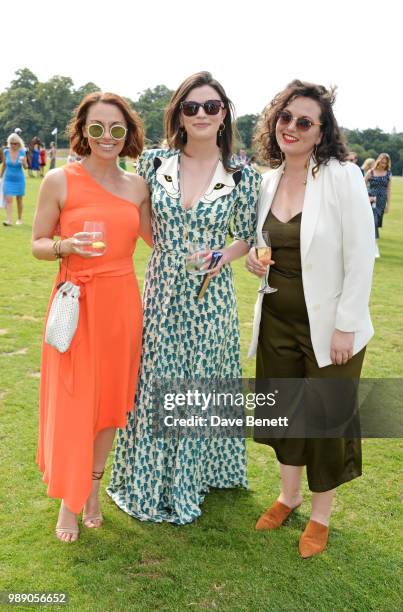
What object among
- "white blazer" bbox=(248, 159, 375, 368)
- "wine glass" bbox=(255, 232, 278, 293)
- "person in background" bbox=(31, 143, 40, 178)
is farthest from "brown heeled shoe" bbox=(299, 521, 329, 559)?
"person in background" bbox=(31, 143, 40, 178)

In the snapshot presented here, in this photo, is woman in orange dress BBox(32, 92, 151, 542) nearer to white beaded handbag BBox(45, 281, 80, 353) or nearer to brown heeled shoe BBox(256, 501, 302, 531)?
white beaded handbag BBox(45, 281, 80, 353)

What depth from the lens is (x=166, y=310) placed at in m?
3.59

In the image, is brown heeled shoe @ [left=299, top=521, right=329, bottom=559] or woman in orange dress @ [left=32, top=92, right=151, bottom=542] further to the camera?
brown heeled shoe @ [left=299, top=521, right=329, bottom=559]

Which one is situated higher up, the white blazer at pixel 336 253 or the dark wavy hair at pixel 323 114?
the dark wavy hair at pixel 323 114

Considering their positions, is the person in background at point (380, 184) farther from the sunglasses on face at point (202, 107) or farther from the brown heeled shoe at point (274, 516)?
the sunglasses on face at point (202, 107)

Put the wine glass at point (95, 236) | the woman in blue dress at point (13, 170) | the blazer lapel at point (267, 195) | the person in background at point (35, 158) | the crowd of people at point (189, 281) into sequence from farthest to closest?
the person in background at point (35, 158) < the woman in blue dress at point (13, 170) < the blazer lapel at point (267, 195) < the crowd of people at point (189, 281) < the wine glass at point (95, 236)

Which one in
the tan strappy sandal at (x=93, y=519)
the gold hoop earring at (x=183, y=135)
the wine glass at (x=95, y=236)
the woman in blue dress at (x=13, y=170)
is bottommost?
the tan strappy sandal at (x=93, y=519)

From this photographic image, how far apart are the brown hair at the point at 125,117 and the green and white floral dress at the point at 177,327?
156 millimetres

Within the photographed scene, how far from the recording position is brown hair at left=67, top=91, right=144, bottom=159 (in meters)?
3.29

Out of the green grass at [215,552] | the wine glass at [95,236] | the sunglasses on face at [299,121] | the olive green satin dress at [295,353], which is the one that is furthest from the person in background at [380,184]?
the wine glass at [95,236]

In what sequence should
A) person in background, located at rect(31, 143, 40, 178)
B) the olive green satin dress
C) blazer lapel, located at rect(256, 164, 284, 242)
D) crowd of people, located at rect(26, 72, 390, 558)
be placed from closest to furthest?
1. crowd of people, located at rect(26, 72, 390, 558)
2. the olive green satin dress
3. blazer lapel, located at rect(256, 164, 284, 242)
4. person in background, located at rect(31, 143, 40, 178)

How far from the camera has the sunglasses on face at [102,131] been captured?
3213 mm

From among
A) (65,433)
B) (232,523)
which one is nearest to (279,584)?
(232,523)

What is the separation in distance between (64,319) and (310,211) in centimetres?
138
